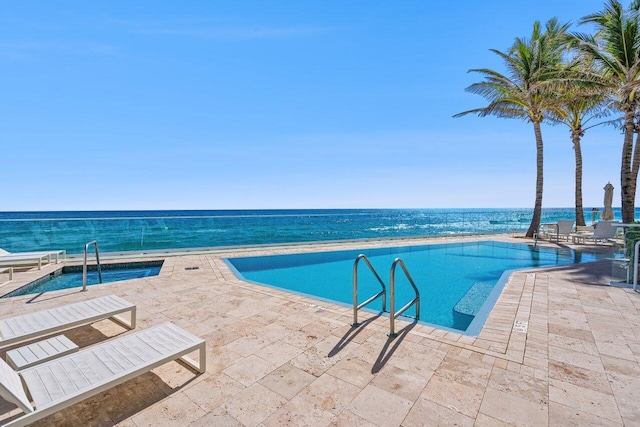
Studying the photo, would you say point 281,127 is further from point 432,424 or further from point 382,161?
point 432,424

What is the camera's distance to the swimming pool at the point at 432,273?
4.70 metres

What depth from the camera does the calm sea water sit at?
7.57 m

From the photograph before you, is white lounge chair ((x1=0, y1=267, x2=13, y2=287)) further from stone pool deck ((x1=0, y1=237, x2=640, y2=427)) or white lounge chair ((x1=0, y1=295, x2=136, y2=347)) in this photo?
white lounge chair ((x1=0, y1=295, x2=136, y2=347))

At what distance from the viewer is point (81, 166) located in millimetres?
29203

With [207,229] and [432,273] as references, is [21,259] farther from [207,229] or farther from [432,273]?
[432,273]

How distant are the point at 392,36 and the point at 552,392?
1035cm

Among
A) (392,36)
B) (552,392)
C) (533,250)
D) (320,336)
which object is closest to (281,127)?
(392,36)

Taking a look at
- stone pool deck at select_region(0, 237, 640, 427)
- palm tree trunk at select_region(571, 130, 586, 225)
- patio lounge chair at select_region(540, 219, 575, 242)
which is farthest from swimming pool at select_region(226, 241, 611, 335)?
palm tree trunk at select_region(571, 130, 586, 225)

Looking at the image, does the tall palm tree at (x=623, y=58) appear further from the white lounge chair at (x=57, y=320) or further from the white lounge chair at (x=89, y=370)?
the white lounge chair at (x=57, y=320)

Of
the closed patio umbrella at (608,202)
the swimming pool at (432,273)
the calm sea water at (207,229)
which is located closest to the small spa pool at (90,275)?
the calm sea water at (207,229)

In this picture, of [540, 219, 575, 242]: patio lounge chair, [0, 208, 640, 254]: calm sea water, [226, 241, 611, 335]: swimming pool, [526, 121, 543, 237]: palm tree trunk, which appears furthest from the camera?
[526, 121, 543, 237]: palm tree trunk

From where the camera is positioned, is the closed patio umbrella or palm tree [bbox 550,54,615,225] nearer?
palm tree [bbox 550,54,615,225]

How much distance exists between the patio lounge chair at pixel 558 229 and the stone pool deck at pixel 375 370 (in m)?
8.20

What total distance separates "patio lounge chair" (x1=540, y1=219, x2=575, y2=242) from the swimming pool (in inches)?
71.2
